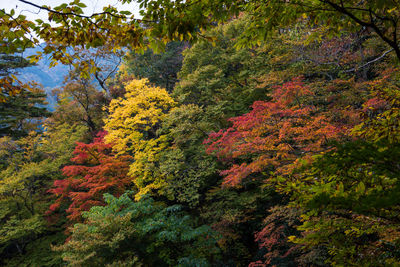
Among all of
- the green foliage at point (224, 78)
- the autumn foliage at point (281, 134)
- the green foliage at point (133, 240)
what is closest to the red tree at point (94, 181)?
the green foliage at point (133, 240)

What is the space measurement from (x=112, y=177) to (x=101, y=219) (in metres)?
3.17

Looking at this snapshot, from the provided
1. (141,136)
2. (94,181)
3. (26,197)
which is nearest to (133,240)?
(94,181)

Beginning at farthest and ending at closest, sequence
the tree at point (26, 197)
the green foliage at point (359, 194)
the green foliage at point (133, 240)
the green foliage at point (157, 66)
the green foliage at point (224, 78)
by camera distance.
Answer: the green foliage at point (157, 66) < the green foliage at point (224, 78) < the tree at point (26, 197) < the green foliage at point (133, 240) < the green foliage at point (359, 194)

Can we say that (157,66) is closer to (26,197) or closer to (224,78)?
(224,78)

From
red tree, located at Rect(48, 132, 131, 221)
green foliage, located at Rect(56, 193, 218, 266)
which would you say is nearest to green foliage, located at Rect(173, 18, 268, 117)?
red tree, located at Rect(48, 132, 131, 221)

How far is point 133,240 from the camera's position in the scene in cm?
665

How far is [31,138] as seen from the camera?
1195cm

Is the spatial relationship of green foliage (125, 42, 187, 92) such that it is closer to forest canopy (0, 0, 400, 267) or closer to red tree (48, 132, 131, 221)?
forest canopy (0, 0, 400, 267)

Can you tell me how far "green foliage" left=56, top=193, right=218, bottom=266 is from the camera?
564 cm

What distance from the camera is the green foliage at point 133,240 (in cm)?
564

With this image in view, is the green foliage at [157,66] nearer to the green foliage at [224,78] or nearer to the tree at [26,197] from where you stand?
the green foliage at [224,78]

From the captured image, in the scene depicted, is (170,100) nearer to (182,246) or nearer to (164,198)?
(164,198)

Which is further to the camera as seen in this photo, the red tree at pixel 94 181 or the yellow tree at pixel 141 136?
the red tree at pixel 94 181

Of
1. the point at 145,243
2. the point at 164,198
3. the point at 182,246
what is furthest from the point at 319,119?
the point at 164,198
